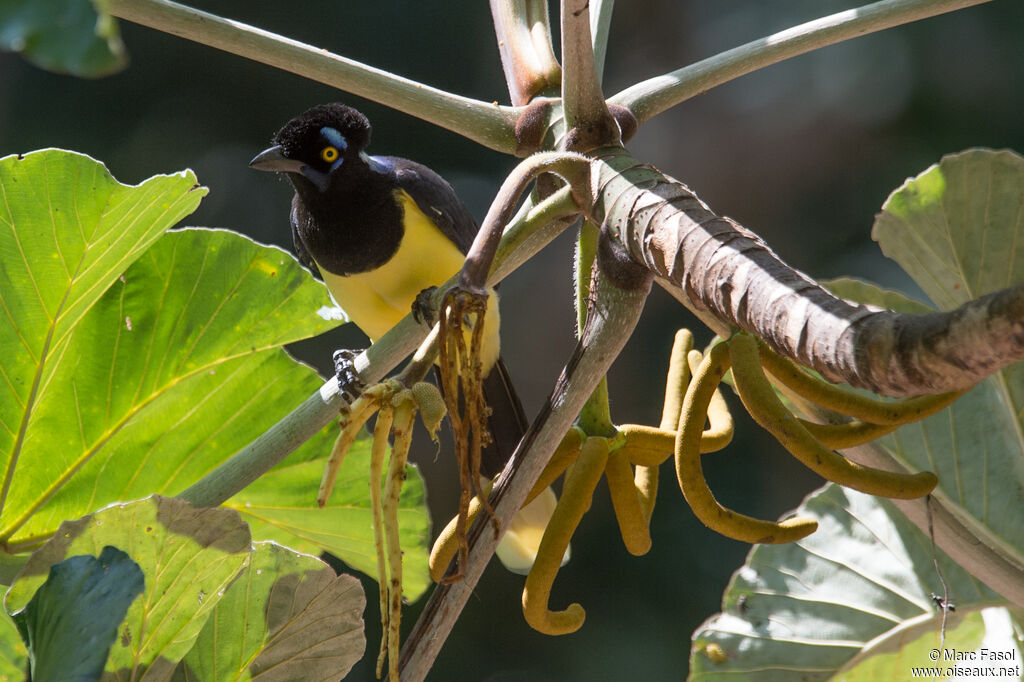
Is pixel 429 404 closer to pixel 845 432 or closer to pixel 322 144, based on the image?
pixel 845 432

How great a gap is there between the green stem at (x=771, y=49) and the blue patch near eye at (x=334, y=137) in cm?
105

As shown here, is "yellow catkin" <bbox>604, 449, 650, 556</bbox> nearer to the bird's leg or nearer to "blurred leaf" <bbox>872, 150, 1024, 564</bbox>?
the bird's leg

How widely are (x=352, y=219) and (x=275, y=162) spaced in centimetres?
19

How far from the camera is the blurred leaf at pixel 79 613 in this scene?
76cm

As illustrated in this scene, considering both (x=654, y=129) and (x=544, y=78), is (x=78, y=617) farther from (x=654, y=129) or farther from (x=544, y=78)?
(x=654, y=129)

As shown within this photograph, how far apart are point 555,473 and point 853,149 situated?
378 centimetres

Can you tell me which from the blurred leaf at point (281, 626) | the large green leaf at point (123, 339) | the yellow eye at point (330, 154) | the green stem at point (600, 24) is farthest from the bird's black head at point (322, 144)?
the blurred leaf at point (281, 626)

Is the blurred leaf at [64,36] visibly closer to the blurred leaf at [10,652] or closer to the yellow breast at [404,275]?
the blurred leaf at [10,652]

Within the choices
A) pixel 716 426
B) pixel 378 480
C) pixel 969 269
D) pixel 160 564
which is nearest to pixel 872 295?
pixel 969 269

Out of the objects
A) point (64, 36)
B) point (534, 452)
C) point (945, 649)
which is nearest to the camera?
point (64, 36)

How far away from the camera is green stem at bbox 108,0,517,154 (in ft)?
3.55

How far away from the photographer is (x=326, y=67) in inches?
45.0

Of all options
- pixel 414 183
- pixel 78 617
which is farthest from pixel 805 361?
pixel 414 183

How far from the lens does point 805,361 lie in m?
0.66
